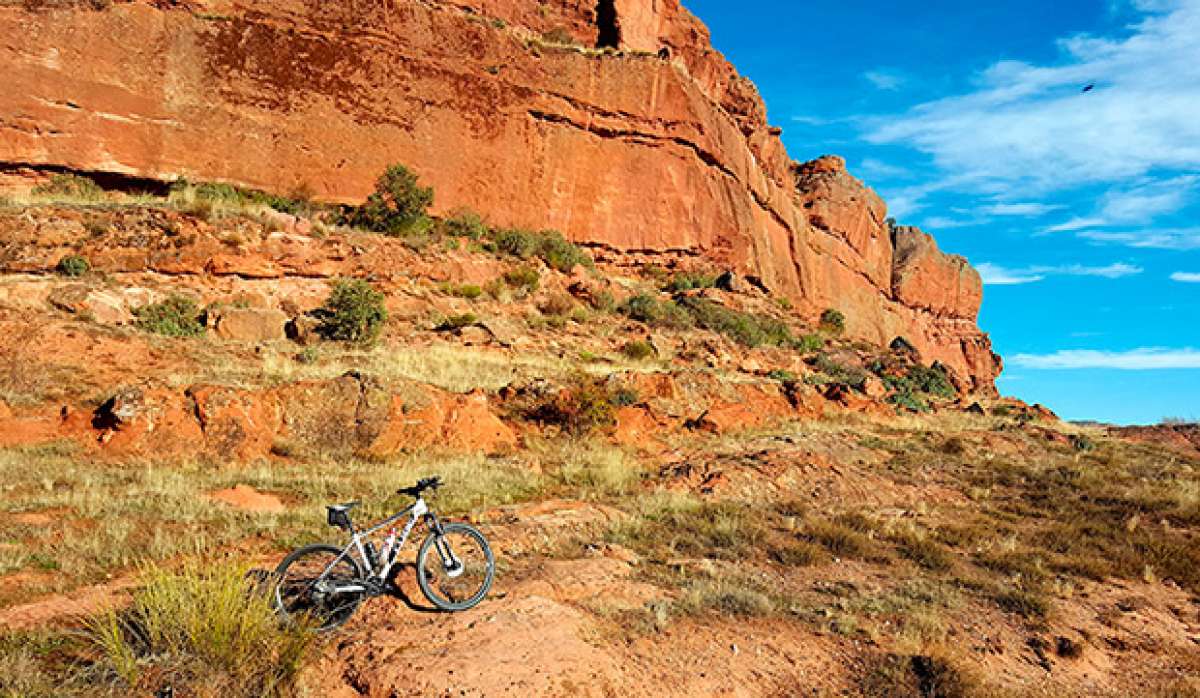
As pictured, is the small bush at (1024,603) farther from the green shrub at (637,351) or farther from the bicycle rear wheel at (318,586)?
the green shrub at (637,351)

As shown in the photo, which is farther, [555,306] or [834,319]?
[834,319]

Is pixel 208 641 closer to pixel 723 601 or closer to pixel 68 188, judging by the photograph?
pixel 723 601

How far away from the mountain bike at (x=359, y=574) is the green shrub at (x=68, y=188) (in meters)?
20.3

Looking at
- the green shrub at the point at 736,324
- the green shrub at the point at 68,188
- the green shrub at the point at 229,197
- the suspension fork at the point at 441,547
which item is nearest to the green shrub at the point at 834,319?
the green shrub at the point at 736,324

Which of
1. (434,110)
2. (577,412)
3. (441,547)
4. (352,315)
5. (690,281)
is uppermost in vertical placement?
(434,110)

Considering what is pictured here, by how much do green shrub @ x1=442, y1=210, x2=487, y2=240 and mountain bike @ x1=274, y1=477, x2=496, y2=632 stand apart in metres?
19.8

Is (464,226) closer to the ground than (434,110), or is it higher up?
closer to the ground

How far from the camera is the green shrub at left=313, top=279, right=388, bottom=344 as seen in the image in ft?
47.5

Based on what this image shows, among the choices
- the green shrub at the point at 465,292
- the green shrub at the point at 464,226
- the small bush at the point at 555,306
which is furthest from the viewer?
the green shrub at the point at 464,226

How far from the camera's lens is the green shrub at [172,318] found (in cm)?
1255

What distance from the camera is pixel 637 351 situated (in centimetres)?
1850

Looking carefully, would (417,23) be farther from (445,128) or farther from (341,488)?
(341,488)

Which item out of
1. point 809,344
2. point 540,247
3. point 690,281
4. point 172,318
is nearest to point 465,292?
point 540,247

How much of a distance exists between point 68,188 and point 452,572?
21509 millimetres
